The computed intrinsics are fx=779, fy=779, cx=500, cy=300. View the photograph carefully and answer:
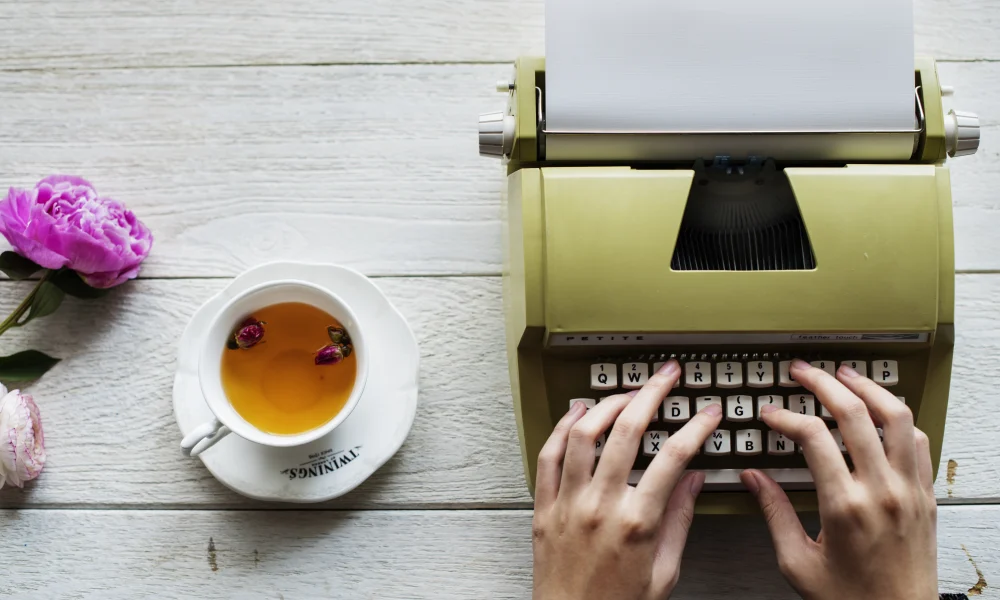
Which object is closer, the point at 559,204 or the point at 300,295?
the point at 559,204

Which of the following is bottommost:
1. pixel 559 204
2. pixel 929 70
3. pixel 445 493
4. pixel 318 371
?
pixel 445 493

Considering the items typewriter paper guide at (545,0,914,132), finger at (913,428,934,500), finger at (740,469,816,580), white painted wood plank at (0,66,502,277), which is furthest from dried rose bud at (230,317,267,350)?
finger at (913,428,934,500)

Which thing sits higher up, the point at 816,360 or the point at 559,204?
the point at 559,204

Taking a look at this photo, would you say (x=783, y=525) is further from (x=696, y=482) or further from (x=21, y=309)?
(x=21, y=309)

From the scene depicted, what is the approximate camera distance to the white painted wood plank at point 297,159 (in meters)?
0.88

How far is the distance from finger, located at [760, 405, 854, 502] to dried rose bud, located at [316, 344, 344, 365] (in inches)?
16.6

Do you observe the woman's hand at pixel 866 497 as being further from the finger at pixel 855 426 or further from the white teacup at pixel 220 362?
the white teacup at pixel 220 362

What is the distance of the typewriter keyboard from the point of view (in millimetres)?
707

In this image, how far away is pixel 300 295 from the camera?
780 millimetres

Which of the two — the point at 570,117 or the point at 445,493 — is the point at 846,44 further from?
the point at 445,493

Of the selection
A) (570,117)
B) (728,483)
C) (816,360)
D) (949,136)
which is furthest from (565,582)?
(949,136)

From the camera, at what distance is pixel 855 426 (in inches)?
26.4

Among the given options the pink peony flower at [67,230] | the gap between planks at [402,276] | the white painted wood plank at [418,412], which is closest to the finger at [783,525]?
the white painted wood plank at [418,412]

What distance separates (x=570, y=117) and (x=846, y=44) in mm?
249
